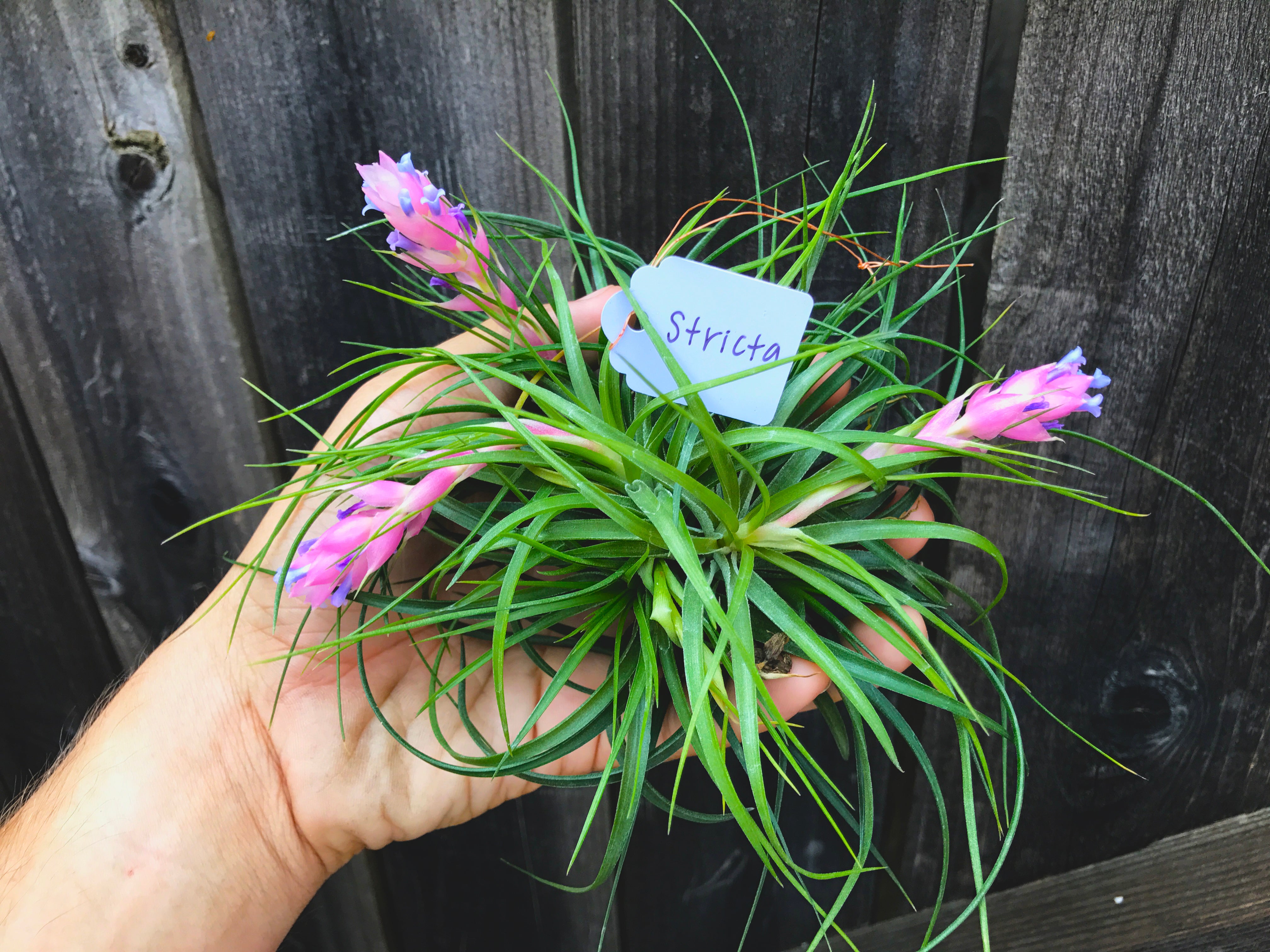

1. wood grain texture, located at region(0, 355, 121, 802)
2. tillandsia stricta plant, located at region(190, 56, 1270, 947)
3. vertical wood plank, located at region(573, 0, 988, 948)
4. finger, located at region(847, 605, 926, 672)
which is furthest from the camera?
wood grain texture, located at region(0, 355, 121, 802)

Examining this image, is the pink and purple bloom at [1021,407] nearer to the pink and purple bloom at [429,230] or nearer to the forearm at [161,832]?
the pink and purple bloom at [429,230]

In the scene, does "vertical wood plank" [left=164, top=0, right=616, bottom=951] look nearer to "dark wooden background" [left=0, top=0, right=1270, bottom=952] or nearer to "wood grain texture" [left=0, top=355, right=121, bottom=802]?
"dark wooden background" [left=0, top=0, right=1270, bottom=952]

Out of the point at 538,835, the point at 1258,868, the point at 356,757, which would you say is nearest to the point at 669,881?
the point at 538,835

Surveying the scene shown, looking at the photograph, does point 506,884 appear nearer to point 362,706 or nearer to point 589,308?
point 362,706

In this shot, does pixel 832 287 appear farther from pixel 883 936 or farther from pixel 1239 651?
pixel 883 936

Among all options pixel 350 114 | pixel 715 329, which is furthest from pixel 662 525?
pixel 350 114

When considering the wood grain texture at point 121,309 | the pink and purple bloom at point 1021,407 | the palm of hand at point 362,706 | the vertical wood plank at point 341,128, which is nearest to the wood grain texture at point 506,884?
the palm of hand at point 362,706

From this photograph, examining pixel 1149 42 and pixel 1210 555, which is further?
pixel 1210 555

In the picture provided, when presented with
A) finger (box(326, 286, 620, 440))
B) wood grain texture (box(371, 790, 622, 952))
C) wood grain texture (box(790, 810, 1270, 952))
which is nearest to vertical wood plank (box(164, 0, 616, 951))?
finger (box(326, 286, 620, 440))
